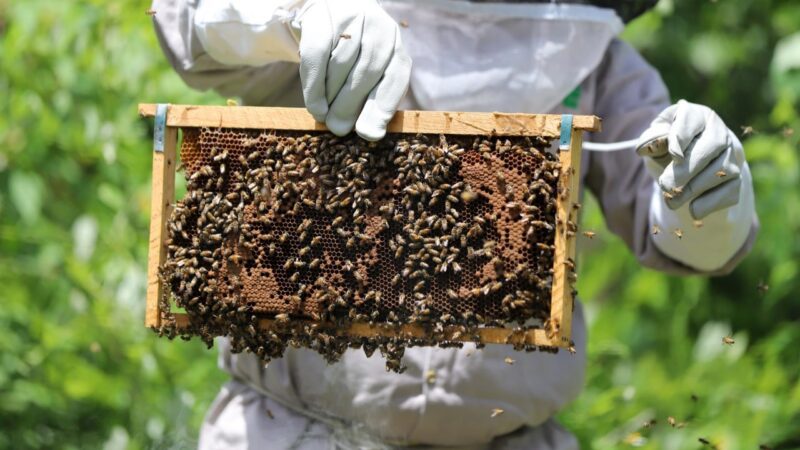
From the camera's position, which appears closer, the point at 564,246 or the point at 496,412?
the point at 564,246

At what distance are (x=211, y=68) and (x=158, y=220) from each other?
57 centimetres

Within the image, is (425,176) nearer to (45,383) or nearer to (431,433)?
(431,433)

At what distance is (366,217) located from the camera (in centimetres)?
312

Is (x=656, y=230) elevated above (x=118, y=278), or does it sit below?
above

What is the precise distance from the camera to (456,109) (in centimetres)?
348

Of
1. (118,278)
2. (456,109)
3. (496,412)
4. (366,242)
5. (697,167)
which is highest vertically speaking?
(456,109)

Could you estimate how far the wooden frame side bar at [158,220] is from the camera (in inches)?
126

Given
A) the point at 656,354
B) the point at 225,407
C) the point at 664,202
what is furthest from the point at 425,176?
the point at 656,354

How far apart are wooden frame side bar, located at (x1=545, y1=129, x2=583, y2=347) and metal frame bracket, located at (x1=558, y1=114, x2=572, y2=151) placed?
10 millimetres

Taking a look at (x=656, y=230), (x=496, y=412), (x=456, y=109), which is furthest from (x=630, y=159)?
(x=496, y=412)

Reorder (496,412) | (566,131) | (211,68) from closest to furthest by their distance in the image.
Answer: (566,131) < (496,412) < (211,68)

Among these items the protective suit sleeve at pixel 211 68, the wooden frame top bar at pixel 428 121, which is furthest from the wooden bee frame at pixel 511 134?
the protective suit sleeve at pixel 211 68

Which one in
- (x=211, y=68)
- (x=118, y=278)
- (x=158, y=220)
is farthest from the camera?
(x=118, y=278)

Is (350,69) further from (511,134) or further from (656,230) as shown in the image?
(656,230)
